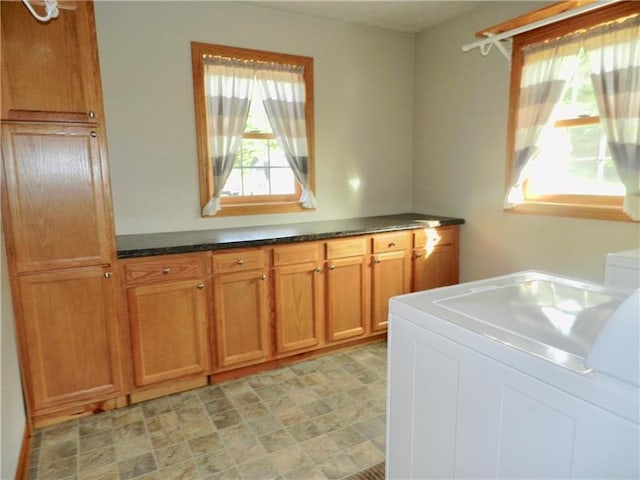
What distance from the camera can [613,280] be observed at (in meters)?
1.83

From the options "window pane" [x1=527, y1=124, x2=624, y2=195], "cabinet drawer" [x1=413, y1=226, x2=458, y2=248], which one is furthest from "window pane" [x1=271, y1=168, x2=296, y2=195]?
"window pane" [x1=527, y1=124, x2=624, y2=195]

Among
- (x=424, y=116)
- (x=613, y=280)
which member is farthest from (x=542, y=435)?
(x=424, y=116)

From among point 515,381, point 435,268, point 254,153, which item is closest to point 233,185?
point 254,153

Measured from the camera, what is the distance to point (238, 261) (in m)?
2.60

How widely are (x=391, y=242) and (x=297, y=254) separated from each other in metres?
0.80

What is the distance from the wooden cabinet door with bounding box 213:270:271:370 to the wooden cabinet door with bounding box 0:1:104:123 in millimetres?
1218

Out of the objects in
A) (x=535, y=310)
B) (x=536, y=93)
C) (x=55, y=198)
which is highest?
(x=536, y=93)

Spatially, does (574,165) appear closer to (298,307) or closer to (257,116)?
(298,307)

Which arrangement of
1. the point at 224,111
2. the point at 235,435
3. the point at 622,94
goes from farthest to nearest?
1. the point at 224,111
2. the point at 622,94
3. the point at 235,435

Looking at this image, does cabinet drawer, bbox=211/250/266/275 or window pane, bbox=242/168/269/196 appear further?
window pane, bbox=242/168/269/196

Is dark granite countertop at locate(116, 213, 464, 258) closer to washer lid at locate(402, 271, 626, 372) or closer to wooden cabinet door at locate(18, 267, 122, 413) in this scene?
wooden cabinet door at locate(18, 267, 122, 413)

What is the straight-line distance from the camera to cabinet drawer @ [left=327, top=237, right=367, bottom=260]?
294 cm

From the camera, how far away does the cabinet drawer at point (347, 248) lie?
294 cm

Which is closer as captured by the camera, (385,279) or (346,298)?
(346,298)
